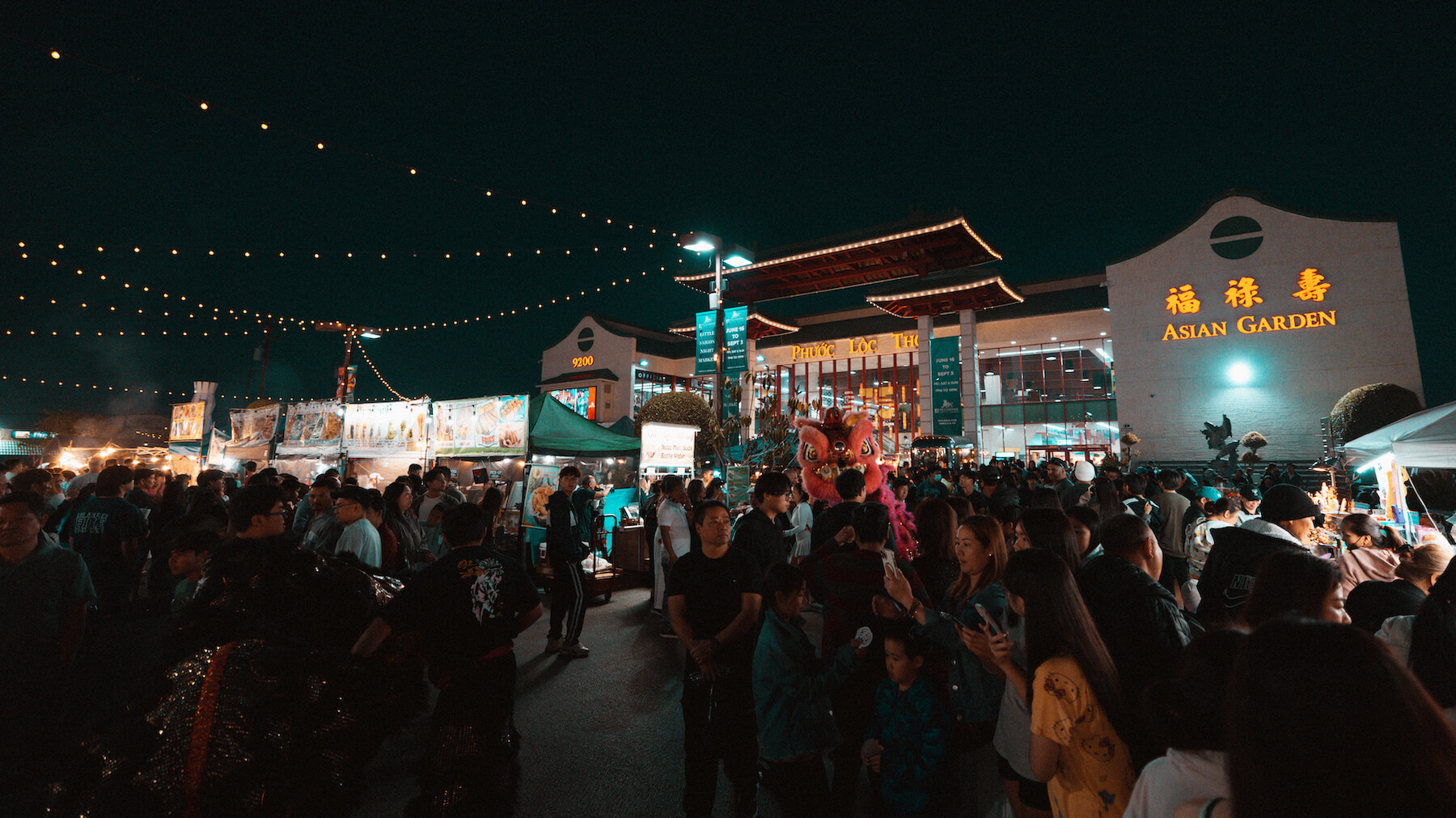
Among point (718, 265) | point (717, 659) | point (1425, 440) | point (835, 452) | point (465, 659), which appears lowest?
point (717, 659)

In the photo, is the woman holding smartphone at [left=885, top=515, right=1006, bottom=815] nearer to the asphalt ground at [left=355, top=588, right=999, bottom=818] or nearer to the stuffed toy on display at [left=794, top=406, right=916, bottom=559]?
the asphalt ground at [left=355, top=588, right=999, bottom=818]

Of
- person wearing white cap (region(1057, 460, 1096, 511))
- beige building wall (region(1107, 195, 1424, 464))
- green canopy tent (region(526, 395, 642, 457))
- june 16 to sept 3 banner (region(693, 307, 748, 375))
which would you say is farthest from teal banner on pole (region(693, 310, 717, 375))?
beige building wall (region(1107, 195, 1424, 464))

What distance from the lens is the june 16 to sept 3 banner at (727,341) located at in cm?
1348

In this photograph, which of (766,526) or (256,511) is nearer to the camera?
(256,511)

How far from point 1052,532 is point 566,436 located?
892cm

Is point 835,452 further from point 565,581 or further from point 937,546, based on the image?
Result: point 937,546

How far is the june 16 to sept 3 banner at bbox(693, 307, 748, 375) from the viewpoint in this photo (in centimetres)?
1348

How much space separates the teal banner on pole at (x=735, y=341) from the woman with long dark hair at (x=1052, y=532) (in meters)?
10.4

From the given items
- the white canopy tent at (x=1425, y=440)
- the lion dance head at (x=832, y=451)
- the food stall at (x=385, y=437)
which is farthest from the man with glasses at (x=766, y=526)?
the food stall at (x=385, y=437)

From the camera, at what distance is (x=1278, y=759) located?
2.99 feet

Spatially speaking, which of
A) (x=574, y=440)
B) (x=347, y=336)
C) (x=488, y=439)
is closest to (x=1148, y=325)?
(x=574, y=440)

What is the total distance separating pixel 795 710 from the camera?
9.41ft

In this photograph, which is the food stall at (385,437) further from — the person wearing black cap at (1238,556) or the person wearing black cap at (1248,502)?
the person wearing black cap at (1248,502)

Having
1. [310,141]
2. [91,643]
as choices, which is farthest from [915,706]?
[310,141]
